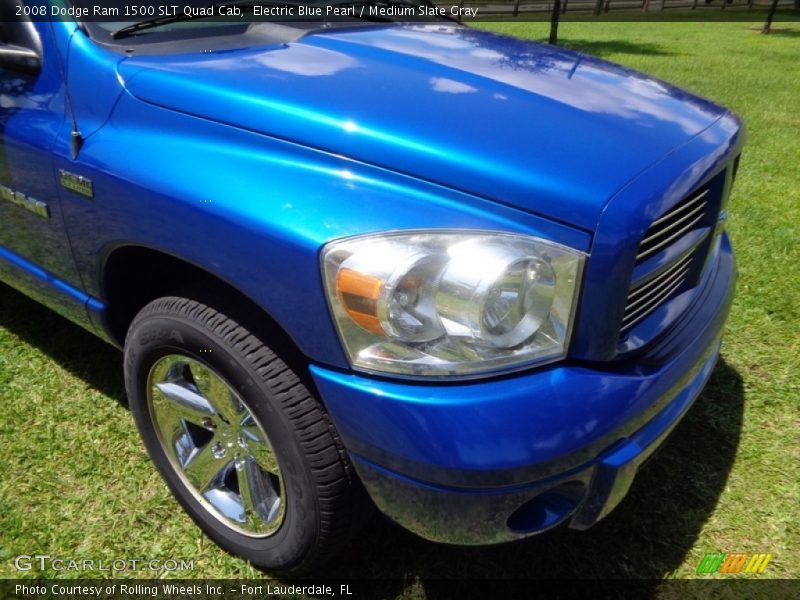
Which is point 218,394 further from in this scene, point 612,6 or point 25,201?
point 612,6

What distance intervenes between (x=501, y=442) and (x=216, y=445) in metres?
0.95

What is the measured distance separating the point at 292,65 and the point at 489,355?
1040 mm

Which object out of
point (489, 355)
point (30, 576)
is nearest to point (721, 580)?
point (489, 355)

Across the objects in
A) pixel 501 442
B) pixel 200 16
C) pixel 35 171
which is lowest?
pixel 501 442

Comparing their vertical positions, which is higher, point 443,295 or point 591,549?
point 443,295

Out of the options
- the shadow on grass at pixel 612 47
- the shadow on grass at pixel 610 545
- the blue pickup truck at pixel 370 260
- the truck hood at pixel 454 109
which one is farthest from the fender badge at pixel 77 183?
the shadow on grass at pixel 612 47

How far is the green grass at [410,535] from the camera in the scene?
204cm

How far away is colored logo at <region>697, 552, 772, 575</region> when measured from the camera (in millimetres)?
2023

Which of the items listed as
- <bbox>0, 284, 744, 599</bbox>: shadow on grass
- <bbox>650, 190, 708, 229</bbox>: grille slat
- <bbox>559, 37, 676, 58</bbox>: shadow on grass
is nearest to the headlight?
<bbox>650, 190, 708, 229</bbox>: grille slat

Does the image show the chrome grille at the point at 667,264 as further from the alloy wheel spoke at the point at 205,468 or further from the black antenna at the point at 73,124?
the black antenna at the point at 73,124

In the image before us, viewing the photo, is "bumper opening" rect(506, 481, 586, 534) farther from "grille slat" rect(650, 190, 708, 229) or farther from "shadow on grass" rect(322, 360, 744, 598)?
"grille slat" rect(650, 190, 708, 229)

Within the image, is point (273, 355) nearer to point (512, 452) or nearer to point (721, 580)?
point (512, 452)

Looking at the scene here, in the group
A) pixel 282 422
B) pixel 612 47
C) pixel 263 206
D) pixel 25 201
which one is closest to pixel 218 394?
pixel 282 422

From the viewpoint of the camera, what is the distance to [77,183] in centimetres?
191
